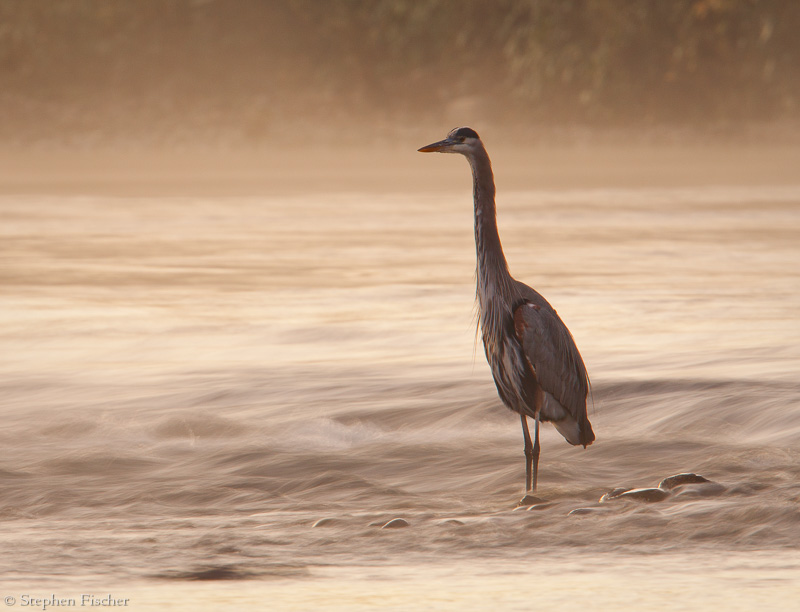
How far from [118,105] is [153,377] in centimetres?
2947

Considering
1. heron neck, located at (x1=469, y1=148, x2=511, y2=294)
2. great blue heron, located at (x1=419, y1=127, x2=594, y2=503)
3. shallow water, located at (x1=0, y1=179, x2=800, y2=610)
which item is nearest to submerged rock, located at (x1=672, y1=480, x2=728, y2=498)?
shallow water, located at (x1=0, y1=179, x2=800, y2=610)

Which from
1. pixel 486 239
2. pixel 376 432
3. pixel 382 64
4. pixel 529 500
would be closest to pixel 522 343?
pixel 486 239

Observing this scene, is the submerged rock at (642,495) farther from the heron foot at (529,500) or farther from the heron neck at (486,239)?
the heron neck at (486,239)

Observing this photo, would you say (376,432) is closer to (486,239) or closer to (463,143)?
(486,239)

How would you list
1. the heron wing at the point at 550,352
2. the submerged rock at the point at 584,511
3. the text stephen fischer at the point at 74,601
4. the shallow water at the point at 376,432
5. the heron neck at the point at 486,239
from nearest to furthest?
the text stephen fischer at the point at 74,601
the shallow water at the point at 376,432
the submerged rock at the point at 584,511
the heron wing at the point at 550,352
the heron neck at the point at 486,239

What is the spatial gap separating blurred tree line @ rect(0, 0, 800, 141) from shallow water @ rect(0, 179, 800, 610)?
800 inches

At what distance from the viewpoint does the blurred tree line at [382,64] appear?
34406 mm

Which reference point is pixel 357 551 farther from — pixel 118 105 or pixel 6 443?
pixel 118 105

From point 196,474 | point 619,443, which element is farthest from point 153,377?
point 619,443

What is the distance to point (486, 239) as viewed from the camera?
5918mm

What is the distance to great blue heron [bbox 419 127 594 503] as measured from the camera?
5.75m

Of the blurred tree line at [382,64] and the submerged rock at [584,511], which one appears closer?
the submerged rock at [584,511]

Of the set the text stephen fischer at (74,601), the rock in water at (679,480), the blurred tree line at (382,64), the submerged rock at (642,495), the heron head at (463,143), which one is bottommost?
the text stephen fischer at (74,601)

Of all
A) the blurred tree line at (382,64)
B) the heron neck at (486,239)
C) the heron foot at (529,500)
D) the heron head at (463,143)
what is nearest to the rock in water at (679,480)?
the heron foot at (529,500)
